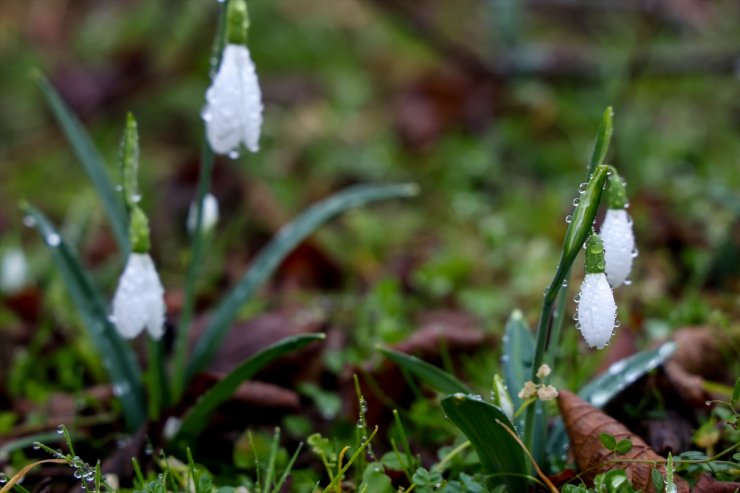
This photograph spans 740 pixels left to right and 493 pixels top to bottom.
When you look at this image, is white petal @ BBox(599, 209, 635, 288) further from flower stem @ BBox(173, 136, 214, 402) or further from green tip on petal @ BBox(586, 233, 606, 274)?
flower stem @ BBox(173, 136, 214, 402)

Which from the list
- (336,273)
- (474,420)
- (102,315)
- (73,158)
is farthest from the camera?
(73,158)

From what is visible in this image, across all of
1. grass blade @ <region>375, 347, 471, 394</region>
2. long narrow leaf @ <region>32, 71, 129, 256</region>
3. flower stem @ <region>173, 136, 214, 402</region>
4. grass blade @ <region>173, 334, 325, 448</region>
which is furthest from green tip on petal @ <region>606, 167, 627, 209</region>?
long narrow leaf @ <region>32, 71, 129, 256</region>

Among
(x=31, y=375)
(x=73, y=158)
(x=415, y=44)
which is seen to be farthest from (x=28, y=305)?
(x=415, y=44)

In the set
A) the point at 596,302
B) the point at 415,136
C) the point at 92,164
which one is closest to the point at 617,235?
the point at 596,302

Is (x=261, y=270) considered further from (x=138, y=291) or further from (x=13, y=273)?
(x=13, y=273)

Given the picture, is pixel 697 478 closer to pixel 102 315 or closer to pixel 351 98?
pixel 102 315

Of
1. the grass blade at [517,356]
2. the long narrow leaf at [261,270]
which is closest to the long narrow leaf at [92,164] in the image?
the long narrow leaf at [261,270]
